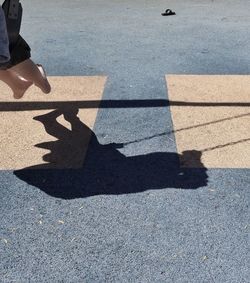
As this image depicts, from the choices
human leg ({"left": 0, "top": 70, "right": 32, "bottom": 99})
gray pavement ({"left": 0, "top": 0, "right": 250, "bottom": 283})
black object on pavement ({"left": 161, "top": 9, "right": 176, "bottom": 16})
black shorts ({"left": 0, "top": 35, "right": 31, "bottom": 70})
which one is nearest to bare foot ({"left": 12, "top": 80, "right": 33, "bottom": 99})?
human leg ({"left": 0, "top": 70, "right": 32, "bottom": 99})

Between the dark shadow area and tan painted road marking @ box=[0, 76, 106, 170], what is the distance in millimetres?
10

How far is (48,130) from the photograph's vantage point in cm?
491

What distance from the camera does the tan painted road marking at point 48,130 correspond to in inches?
171

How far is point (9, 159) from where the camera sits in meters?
4.37

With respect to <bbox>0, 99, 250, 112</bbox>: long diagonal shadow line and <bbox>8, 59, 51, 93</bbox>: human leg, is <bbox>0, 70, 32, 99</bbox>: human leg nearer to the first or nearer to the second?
<bbox>8, 59, 51, 93</bbox>: human leg

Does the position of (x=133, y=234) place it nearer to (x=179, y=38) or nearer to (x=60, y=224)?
(x=60, y=224)

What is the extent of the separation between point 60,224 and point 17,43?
183cm

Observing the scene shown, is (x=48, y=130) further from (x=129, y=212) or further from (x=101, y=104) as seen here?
(x=129, y=212)

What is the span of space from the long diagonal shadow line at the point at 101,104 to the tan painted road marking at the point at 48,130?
14 millimetres

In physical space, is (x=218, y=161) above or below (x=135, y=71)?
above

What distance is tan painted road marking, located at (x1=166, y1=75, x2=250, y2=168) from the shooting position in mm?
4367

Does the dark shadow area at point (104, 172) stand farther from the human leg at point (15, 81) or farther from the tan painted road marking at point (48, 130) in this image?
the human leg at point (15, 81)

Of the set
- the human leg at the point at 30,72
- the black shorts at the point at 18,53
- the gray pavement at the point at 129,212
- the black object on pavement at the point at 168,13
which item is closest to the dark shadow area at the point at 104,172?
the gray pavement at the point at 129,212

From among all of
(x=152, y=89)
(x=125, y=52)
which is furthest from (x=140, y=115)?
(x=125, y=52)
